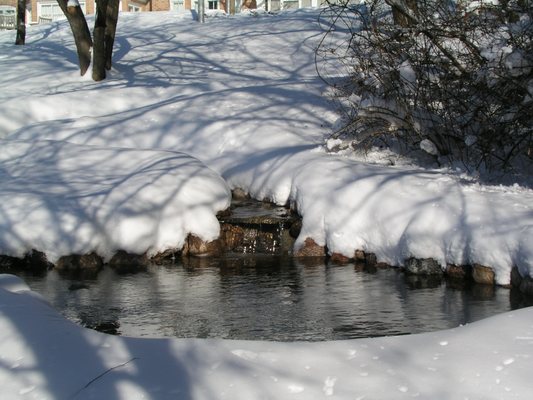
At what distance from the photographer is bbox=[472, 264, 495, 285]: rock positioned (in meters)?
9.55

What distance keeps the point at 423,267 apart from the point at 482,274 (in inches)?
33.4

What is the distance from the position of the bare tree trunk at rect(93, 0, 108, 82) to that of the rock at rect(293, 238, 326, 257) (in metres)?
10.1

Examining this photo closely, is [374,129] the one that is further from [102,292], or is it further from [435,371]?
[435,371]

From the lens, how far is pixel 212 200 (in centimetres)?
1234

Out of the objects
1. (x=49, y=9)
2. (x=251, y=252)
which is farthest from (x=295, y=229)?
(x=49, y=9)

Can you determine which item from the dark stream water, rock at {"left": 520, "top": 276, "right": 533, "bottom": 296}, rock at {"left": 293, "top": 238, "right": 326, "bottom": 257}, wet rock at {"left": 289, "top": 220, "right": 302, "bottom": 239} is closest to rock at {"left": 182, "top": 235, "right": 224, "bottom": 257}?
the dark stream water

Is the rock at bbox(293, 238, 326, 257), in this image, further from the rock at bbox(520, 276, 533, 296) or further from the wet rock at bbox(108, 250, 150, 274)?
the rock at bbox(520, 276, 533, 296)

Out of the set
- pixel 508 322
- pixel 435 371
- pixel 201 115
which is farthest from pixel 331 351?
pixel 201 115

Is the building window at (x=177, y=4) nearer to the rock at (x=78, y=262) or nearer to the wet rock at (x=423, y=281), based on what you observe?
the rock at (x=78, y=262)

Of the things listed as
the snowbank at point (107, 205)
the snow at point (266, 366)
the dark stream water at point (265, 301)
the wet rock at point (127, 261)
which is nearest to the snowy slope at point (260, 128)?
the snowbank at point (107, 205)

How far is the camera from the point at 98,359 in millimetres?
4805

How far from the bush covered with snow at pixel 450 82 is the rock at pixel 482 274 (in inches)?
94.4

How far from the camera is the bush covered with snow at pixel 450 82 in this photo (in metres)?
11.2

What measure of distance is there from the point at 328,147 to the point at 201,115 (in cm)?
376
